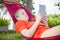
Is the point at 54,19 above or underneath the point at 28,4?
underneath

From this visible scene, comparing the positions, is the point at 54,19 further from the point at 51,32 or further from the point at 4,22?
the point at 4,22

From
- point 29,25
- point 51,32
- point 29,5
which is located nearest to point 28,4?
point 29,5

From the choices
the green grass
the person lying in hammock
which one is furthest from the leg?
the green grass

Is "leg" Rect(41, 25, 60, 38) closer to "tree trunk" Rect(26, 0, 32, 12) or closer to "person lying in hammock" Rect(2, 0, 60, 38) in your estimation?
"person lying in hammock" Rect(2, 0, 60, 38)

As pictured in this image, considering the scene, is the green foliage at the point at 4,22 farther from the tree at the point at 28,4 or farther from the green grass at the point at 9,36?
the tree at the point at 28,4

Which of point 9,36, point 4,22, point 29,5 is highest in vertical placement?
point 29,5

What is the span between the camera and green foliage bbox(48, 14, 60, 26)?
1.38m

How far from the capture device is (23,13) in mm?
1368

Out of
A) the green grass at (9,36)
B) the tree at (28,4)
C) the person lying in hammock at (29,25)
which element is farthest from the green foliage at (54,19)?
the green grass at (9,36)

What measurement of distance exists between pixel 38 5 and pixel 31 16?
0.36 ft

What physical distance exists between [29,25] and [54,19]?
22cm

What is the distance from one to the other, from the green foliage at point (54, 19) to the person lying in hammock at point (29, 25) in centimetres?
4

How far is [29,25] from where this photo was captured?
135 cm

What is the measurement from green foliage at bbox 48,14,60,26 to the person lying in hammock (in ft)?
0.12
